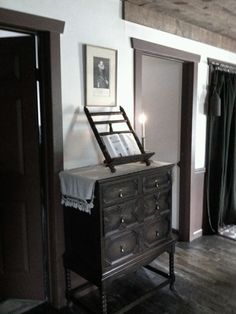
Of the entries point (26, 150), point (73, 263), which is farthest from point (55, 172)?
point (73, 263)

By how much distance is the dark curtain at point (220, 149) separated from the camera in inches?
137

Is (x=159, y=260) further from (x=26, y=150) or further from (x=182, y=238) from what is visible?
(x=26, y=150)

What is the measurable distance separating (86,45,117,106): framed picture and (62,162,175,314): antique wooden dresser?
1.87ft

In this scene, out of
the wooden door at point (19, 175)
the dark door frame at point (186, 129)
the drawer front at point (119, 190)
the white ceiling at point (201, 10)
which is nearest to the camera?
the drawer front at point (119, 190)

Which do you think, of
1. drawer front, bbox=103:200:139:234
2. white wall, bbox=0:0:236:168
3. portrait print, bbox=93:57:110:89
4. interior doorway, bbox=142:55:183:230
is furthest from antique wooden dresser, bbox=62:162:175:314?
interior doorway, bbox=142:55:183:230

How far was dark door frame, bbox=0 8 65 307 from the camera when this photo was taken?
6.48 ft

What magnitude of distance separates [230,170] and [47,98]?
8.73 ft

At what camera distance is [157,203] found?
231cm

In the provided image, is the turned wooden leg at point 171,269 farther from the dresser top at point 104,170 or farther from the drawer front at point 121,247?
the dresser top at point 104,170

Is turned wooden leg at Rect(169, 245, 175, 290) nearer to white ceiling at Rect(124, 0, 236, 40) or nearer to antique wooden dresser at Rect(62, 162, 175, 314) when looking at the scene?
antique wooden dresser at Rect(62, 162, 175, 314)

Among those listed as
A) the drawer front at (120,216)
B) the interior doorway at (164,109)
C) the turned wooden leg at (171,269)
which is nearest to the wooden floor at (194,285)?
the turned wooden leg at (171,269)

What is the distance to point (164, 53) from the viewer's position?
9.32 feet

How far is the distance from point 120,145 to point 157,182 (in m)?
0.41

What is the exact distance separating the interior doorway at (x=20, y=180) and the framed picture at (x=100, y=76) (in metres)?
0.41
